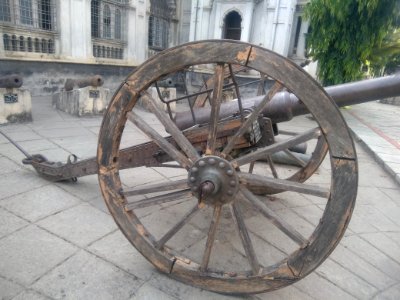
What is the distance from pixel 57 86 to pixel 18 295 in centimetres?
889

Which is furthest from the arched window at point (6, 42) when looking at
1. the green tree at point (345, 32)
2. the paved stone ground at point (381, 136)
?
the paved stone ground at point (381, 136)

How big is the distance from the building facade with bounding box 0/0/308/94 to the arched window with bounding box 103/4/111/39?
31 millimetres

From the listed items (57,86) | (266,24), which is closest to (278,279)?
(57,86)

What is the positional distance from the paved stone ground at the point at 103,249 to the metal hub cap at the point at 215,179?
0.72m

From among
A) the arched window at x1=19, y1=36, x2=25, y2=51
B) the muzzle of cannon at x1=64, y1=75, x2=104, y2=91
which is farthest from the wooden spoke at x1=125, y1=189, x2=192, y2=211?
the arched window at x1=19, y1=36, x2=25, y2=51

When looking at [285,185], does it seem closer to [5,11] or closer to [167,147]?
[167,147]

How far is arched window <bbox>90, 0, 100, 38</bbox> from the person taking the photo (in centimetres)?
1050

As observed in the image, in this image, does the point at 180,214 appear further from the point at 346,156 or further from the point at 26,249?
the point at 346,156

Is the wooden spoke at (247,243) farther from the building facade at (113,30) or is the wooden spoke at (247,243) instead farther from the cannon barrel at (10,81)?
the building facade at (113,30)

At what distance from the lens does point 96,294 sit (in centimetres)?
207

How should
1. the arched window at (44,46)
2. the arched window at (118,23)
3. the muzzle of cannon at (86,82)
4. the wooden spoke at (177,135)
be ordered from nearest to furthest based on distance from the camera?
the wooden spoke at (177,135), the muzzle of cannon at (86,82), the arched window at (44,46), the arched window at (118,23)

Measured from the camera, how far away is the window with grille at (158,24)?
1352cm

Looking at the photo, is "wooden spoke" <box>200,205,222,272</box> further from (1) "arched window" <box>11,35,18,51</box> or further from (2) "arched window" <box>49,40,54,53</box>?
(2) "arched window" <box>49,40,54,53</box>

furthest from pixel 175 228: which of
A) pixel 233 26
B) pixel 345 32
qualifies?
pixel 233 26
